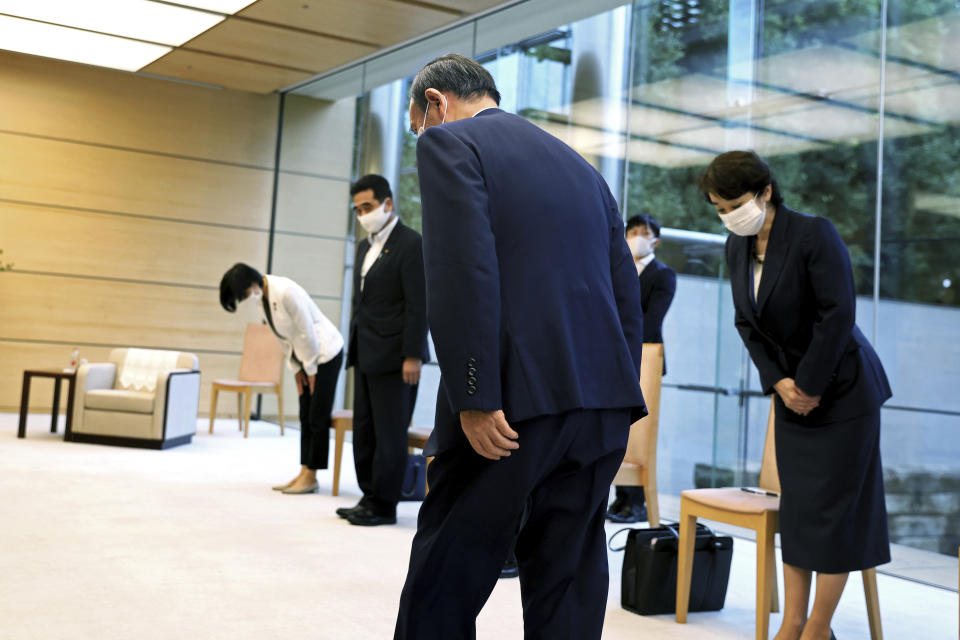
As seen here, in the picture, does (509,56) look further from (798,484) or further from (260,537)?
(798,484)

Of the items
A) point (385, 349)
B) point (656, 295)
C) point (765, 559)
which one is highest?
point (656, 295)

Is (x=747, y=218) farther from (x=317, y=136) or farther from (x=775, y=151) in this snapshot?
(x=317, y=136)

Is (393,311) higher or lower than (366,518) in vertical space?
higher

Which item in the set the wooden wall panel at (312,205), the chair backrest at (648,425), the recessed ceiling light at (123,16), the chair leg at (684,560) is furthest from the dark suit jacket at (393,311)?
the wooden wall panel at (312,205)

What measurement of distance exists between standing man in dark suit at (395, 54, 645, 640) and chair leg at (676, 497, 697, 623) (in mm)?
1587

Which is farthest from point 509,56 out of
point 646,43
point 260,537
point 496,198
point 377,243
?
point 496,198

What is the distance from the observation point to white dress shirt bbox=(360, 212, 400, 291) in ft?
15.5

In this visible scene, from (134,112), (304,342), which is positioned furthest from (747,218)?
(134,112)

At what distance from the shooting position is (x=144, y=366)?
744cm

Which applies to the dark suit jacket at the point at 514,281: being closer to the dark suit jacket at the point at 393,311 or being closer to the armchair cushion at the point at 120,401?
the dark suit jacket at the point at 393,311

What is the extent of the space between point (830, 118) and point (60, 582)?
13.3 feet

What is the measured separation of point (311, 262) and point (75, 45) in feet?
9.98

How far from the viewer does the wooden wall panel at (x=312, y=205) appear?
33.2 feet

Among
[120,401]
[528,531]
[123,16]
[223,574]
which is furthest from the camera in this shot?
[123,16]
